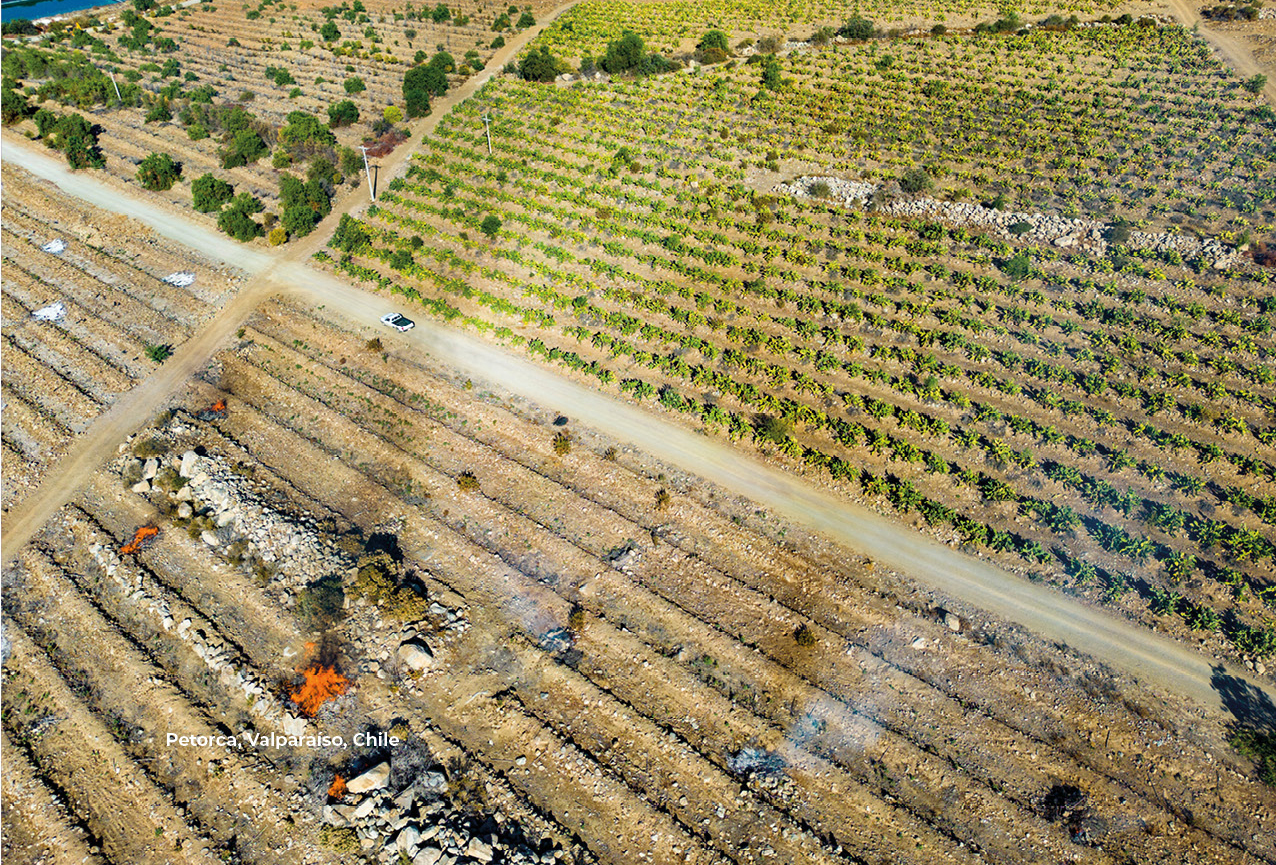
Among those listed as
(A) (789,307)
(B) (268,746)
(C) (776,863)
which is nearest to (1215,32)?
(A) (789,307)

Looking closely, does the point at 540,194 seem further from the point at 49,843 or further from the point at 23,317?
the point at 49,843

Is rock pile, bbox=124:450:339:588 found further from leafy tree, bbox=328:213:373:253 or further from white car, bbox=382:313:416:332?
leafy tree, bbox=328:213:373:253

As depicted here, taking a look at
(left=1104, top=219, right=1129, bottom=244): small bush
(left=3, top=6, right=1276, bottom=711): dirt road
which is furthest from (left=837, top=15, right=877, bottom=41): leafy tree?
(left=3, top=6, right=1276, bottom=711): dirt road

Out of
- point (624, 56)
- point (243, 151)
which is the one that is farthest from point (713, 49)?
point (243, 151)

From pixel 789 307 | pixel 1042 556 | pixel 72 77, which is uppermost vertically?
pixel 72 77

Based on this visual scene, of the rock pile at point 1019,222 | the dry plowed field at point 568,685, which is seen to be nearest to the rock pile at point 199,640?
the dry plowed field at point 568,685

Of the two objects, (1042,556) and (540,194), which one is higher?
(540,194)

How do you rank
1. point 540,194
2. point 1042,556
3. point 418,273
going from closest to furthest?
point 1042,556
point 418,273
point 540,194
